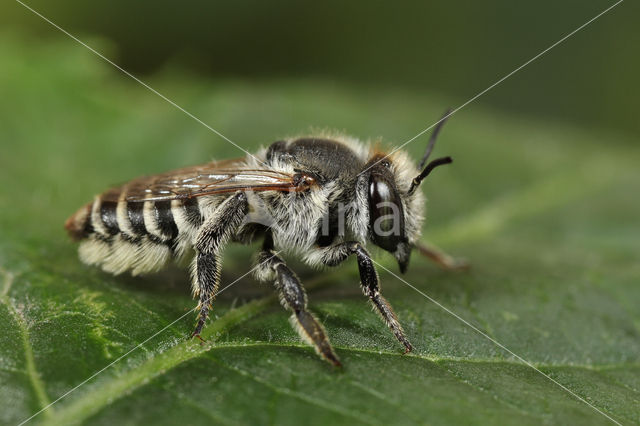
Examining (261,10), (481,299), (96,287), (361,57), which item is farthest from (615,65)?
(96,287)

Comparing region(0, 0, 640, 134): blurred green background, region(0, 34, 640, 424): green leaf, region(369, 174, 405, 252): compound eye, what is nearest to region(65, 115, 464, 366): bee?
region(369, 174, 405, 252): compound eye

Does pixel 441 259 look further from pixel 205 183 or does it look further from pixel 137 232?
pixel 137 232

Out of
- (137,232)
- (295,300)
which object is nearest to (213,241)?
(137,232)

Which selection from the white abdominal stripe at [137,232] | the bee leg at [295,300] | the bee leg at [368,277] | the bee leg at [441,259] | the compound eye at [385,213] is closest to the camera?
the bee leg at [295,300]

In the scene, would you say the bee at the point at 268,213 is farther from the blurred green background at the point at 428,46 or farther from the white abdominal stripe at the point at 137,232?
the blurred green background at the point at 428,46

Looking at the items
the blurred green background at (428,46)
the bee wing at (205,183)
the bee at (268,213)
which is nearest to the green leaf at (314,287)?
the bee at (268,213)

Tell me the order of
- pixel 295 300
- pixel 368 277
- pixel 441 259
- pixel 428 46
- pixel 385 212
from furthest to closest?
pixel 428 46, pixel 441 259, pixel 385 212, pixel 368 277, pixel 295 300

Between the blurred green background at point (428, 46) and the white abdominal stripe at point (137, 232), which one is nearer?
the white abdominal stripe at point (137, 232)
